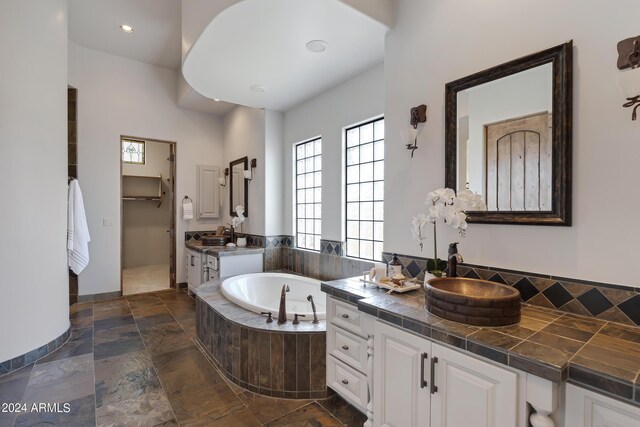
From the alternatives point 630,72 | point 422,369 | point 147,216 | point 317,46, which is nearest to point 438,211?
point 422,369

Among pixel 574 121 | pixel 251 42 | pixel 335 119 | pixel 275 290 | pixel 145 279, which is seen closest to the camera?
pixel 574 121

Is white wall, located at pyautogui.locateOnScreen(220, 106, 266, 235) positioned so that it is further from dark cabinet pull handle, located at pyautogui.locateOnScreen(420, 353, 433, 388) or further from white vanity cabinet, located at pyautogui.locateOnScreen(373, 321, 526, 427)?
dark cabinet pull handle, located at pyautogui.locateOnScreen(420, 353, 433, 388)

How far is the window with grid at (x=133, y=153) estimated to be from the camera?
662cm

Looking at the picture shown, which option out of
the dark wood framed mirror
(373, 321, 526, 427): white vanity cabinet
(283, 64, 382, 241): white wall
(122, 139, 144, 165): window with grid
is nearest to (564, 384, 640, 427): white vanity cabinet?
(373, 321, 526, 427): white vanity cabinet

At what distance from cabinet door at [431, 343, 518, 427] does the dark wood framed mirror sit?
33.2 inches

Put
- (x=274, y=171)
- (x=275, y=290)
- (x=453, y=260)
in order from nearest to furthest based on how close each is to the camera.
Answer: (x=453, y=260)
(x=275, y=290)
(x=274, y=171)

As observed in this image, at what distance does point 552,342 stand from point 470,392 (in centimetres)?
36

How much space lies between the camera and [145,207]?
7.27 m

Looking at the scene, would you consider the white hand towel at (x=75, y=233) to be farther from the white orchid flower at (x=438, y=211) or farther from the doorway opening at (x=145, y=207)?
the white orchid flower at (x=438, y=211)

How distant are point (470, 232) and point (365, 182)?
5.25ft

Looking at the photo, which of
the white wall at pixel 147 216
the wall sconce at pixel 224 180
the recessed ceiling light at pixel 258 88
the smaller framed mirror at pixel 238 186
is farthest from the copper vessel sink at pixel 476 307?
the white wall at pixel 147 216

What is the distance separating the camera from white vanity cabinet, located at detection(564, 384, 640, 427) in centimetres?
88

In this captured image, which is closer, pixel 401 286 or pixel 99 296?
pixel 401 286

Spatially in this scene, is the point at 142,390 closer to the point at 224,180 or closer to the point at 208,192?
the point at 208,192
